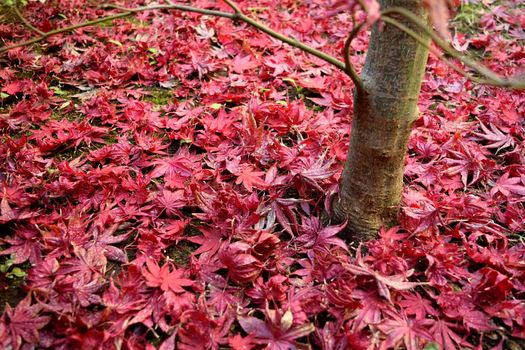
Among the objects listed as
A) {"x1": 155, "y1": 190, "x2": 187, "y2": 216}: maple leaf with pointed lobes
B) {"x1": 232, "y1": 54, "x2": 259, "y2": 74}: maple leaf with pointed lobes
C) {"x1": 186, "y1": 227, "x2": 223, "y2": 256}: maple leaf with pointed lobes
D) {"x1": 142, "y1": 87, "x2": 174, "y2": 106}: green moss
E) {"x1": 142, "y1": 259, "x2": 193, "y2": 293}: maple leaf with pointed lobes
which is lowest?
{"x1": 142, "y1": 259, "x2": 193, "y2": 293}: maple leaf with pointed lobes

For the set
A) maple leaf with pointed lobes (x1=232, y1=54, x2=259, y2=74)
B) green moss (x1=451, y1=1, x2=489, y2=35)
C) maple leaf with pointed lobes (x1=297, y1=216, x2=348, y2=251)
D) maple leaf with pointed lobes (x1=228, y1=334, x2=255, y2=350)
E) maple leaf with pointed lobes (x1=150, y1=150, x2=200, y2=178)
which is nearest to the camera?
maple leaf with pointed lobes (x1=228, y1=334, x2=255, y2=350)

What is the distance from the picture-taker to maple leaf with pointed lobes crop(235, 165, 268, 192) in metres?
1.62

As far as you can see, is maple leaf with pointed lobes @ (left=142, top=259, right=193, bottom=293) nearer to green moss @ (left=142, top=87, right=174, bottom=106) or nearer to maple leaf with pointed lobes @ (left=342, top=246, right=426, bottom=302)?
maple leaf with pointed lobes @ (left=342, top=246, right=426, bottom=302)

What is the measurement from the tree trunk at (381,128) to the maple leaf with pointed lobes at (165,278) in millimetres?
612

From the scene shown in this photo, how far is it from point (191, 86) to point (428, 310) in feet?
5.44

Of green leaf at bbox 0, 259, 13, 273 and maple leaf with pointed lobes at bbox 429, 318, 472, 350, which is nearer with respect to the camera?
maple leaf with pointed lobes at bbox 429, 318, 472, 350

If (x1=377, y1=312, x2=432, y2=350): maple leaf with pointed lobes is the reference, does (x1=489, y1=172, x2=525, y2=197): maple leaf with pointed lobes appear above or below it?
above

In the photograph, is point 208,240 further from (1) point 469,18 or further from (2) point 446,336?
(1) point 469,18

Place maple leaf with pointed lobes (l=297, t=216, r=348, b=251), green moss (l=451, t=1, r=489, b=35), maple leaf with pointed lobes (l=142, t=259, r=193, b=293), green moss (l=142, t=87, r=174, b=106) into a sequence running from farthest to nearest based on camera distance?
green moss (l=451, t=1, r=489, b=35)
green moss (l=142, t=87, r=174, b=106)
maple leaf with pointed lobes (l=297, t=216, r=348, b=251)
maple leaf with pointed lobes (l=142, t=259, r=193, b=293)

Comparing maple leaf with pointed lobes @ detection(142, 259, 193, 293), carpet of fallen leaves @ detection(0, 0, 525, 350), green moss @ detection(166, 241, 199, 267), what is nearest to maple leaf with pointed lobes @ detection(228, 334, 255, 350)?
carpet of fallen leaves @ detection(0, 0, 525, 350)

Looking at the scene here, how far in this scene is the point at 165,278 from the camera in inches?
52.4

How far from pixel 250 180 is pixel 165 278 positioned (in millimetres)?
511

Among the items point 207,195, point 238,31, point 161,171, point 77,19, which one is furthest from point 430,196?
point 77,19

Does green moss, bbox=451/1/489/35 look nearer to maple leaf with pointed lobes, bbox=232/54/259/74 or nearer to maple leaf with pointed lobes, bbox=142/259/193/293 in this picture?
maple leaf with pointed lobes, bbox=232/54/259/74
